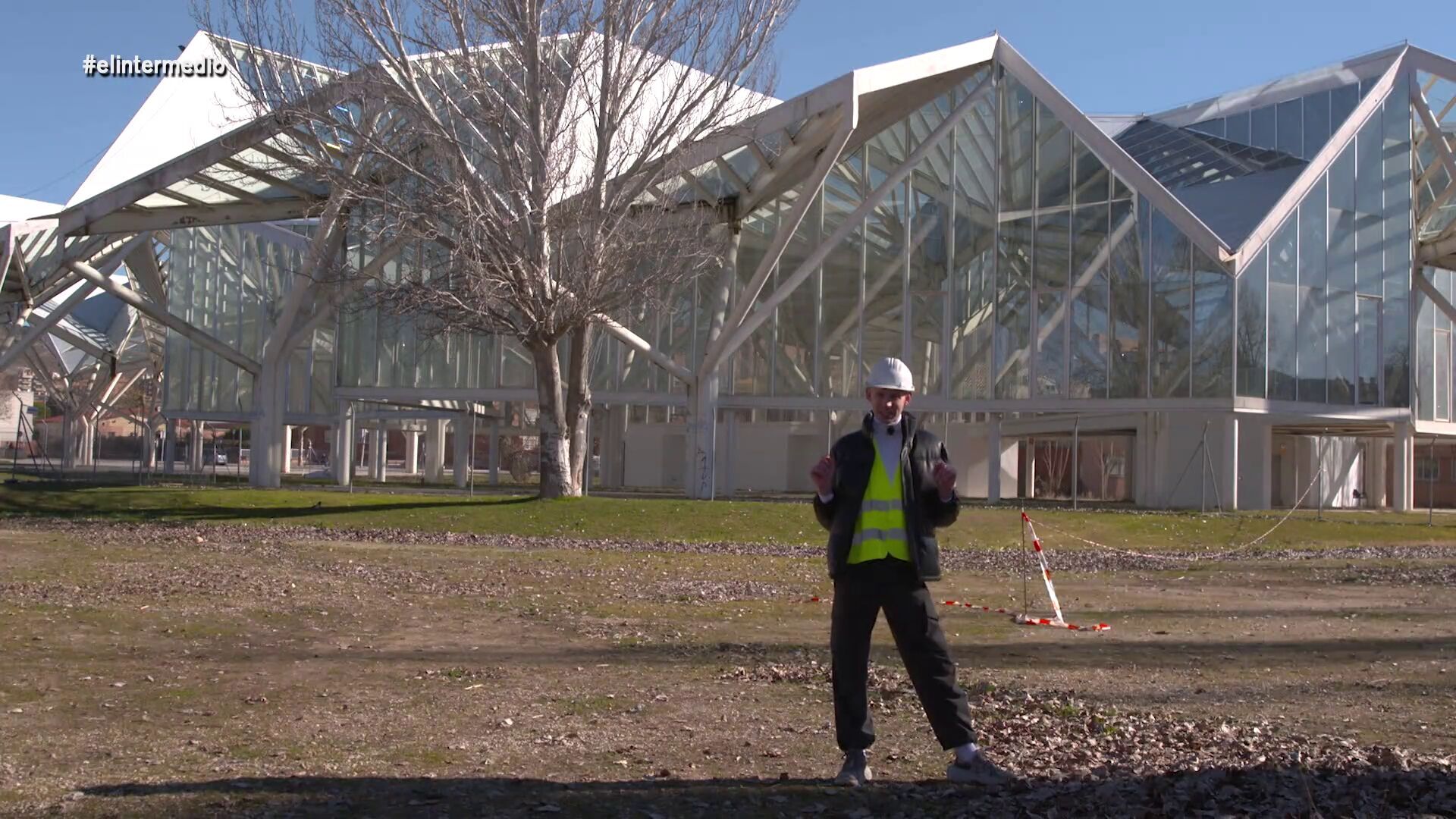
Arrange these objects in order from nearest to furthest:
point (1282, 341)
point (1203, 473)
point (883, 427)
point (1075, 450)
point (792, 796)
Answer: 1. point (792, 796)
2. point (883, 427)
3. point (1203, 473)
4. point (1075, 450)
5. point (1282, 341)

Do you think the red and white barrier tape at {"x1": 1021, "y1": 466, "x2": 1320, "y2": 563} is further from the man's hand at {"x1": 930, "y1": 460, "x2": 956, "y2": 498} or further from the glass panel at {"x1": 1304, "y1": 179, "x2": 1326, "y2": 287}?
the man's hand at {"x1": 930, "y1": 460, "x2": 956, "y2": 498}

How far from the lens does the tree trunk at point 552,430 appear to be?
31.0m

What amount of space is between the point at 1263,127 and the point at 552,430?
1014 inches

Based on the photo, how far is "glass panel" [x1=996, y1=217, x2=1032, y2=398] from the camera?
129 ft

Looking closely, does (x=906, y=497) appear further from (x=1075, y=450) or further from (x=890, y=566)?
(x=1075, y=450)

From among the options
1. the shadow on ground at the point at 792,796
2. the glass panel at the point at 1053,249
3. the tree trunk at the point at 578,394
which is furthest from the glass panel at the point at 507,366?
the shadow on ground at the point at 792,796

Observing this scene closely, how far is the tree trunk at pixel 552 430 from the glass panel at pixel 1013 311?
13282 mm

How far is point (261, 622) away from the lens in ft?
42.7

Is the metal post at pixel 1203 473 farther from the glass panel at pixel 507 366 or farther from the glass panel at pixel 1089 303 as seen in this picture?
the glass panel at pixel 507 366

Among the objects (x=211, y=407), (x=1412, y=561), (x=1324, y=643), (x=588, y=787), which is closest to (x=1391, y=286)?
(x=1412, y=561)

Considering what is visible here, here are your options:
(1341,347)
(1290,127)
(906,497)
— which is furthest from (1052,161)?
(906,497)

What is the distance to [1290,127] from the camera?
139 ft

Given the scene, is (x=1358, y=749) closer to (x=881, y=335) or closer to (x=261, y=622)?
(x=261, y=622)

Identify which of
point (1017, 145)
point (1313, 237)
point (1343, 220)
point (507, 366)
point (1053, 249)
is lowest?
point (507, 366)
